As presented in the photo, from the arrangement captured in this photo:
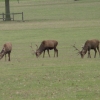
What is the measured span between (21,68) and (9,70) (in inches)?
30.0

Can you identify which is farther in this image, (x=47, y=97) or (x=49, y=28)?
(x=49, y=28)

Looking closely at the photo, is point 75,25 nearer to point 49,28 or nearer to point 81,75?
point 49,28

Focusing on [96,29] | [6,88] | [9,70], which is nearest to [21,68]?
[9,70]

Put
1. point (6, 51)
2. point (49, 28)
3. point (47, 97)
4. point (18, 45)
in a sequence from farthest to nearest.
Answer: point (49, 28)
point (18, 45)
point (6, 51)
point (47, 97)

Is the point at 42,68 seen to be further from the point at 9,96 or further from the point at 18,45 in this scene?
the point at 18,45

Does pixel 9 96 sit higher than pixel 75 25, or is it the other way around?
pixel 9 96

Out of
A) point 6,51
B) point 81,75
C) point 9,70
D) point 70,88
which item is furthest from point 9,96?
point 6,51

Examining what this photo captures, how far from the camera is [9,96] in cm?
1330

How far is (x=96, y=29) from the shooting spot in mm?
45688

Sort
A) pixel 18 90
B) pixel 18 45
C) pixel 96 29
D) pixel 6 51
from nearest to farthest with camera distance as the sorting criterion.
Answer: pixel 18 90
pixel 6 51
pixel 18 45
pixel 96 29


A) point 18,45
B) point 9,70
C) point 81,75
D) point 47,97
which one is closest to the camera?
point 47,97

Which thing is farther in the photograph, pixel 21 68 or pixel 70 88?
pixel 21 68

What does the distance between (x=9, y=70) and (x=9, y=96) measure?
5.62 m

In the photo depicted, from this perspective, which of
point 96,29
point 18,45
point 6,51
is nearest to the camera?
point 6,51
